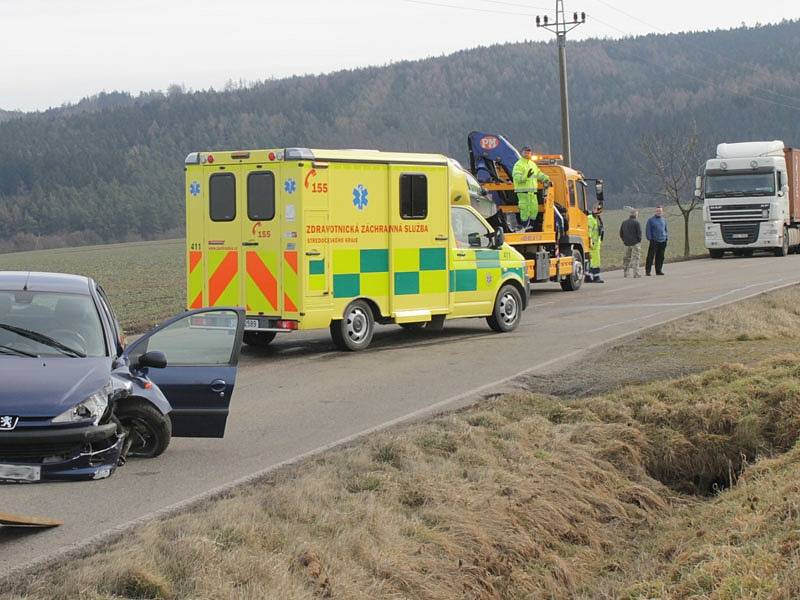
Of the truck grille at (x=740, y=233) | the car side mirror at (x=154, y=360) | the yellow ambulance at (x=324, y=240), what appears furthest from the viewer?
the truck grille at (x=740, y=233)

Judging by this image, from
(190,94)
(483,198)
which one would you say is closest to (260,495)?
(483,198)

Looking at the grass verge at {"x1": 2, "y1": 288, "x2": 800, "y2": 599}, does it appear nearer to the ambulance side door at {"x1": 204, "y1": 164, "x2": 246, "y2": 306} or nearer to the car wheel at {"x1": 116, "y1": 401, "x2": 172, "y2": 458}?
the car wheel at {"x1": 116, "y1": 401, "x2": 172, "y2": 458}

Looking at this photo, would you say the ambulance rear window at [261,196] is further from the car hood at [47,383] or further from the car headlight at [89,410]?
the car headlight at [89,410]

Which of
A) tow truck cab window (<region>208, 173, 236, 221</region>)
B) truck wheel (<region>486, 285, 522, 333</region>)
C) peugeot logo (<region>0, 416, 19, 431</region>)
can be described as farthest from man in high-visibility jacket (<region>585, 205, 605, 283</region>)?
peugeot logo (<region>0, 416, 19, 431</region>)

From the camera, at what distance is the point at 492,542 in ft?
24.5

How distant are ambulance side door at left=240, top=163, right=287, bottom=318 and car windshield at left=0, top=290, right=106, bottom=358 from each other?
609 centimetres

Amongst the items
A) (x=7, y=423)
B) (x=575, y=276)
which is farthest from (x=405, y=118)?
(x=7, y=423)

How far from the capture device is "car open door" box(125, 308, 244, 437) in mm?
9406

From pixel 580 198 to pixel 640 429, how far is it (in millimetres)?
17530

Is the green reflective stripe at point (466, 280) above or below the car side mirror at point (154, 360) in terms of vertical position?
above

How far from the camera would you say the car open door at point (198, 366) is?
941cm

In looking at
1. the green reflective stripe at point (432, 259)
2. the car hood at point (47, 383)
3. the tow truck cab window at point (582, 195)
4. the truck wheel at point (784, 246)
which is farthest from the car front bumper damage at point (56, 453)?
the truck wheel at point (784, 246)

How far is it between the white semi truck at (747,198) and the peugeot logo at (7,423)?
34.7 meters

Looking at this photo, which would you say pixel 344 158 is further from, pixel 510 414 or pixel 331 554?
pixel 331 554
